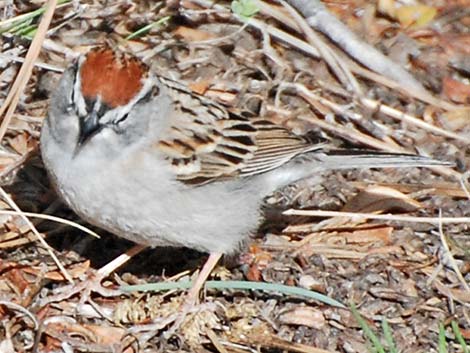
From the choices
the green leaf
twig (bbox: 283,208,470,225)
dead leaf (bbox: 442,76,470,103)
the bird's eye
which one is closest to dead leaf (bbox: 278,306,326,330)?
twig (bbox: 283,208,470,225)

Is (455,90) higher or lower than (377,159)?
lower

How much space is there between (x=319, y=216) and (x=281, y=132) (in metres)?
0.39

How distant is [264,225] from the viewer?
16.6 feet

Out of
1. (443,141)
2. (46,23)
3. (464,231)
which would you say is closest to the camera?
(46,23)

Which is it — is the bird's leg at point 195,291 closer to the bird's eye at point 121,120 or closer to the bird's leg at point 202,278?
the bird's leg at point 202,278

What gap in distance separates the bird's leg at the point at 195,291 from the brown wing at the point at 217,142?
1.00 ft

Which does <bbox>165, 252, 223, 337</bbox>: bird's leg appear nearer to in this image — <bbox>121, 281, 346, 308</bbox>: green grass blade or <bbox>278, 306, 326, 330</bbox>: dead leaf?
<bbox>121, 281, 346, 308</bbox>: green grass blade

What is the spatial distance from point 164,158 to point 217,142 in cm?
31

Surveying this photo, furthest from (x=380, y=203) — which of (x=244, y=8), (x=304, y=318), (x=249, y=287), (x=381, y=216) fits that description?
(x=244, y=8)

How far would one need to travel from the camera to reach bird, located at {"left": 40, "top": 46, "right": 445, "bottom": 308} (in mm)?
4227

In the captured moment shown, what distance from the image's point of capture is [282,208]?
201 inches

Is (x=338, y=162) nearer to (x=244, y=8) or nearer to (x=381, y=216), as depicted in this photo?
(x=381, y=216)

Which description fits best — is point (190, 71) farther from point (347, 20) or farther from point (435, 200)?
point (435, 200)

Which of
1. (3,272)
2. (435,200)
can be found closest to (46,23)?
(3,272)
